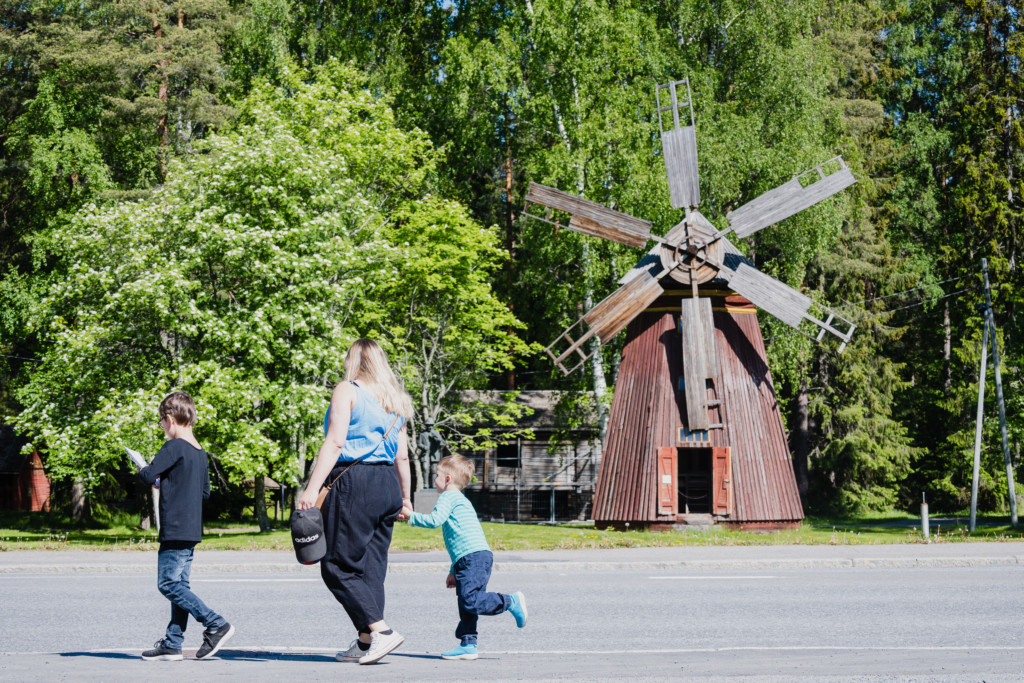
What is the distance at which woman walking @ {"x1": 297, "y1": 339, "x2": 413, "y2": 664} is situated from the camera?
241 inches

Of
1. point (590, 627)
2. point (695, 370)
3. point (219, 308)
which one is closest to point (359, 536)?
point (590, 627)

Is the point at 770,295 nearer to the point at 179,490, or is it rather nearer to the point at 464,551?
the point at 464,551

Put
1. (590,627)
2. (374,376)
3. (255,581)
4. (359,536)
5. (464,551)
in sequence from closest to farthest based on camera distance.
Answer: (359,536)
(374,376)
(464,551)
(590,627)
(255,581)

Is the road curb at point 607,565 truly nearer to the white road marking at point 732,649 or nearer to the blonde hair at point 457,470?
the white road marking at point 732,649

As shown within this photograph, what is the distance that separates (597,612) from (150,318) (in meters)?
→ 16.8

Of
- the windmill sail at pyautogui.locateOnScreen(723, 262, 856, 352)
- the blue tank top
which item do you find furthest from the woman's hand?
the windmill sail at pyautogui.locateOnScreen(723, 262, 856, 352)

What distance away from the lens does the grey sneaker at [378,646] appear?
612 cm

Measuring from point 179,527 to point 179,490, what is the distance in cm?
25

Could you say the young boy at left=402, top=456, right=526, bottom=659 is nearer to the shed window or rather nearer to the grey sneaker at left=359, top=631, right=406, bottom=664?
the grey sneaker at left=359, top=631, right=406, bottom=664

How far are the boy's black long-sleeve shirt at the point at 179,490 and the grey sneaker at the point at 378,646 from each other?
143cm

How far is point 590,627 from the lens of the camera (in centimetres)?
866

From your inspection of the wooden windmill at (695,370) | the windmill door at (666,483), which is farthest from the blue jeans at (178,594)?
the windmill door at (666,483)

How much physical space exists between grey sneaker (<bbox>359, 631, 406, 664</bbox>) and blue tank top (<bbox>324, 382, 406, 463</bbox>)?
1.07 metres

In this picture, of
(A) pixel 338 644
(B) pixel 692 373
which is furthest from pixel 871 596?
(B) pixel 692 373
